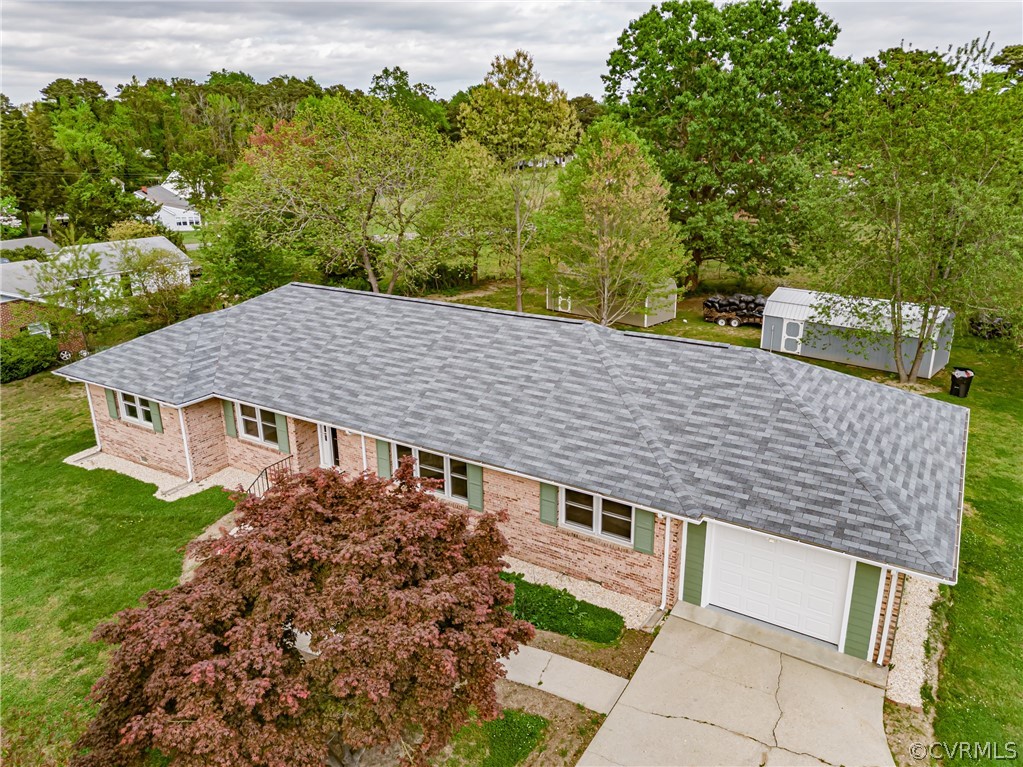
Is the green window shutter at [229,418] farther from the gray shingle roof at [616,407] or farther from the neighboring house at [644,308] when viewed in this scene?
the neighboring house at [644,308]

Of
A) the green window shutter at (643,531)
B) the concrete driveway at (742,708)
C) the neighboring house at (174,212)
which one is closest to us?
the concrete driveway at (742,708)

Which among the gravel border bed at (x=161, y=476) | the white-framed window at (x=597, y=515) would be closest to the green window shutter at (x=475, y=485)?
the white-framed window at (x=597, y=515)

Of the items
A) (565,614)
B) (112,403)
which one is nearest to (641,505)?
(565,614)

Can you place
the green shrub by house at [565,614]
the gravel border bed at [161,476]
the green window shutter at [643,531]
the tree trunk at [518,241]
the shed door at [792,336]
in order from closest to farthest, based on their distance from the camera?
the green shrub by house at [565,614] → the green window shutter at [643,531] → the gravel border bed at [161,476] → the shed door at [792,336] → the tree trunk at [518,241]

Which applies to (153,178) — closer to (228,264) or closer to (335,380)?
(228,264)

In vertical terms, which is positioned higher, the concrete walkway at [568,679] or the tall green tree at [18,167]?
the tall green tree at [18,167]

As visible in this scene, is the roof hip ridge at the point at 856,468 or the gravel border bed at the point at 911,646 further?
the gravel border bed at the point at 911,646

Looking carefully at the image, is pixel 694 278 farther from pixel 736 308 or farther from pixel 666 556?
pixel 666 556
